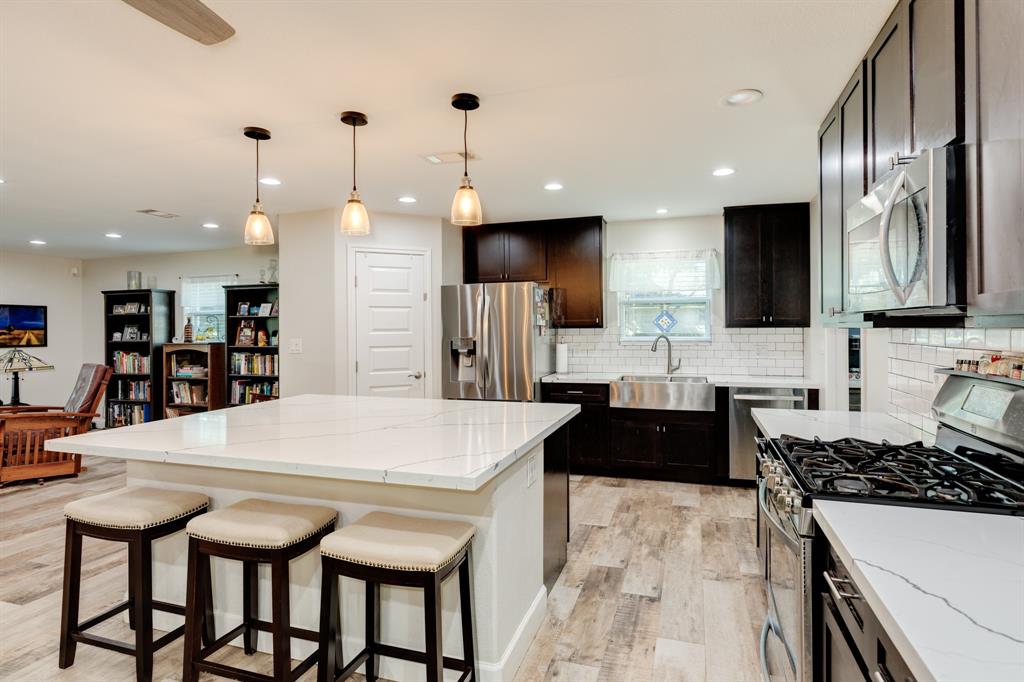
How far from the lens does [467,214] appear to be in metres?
2.41

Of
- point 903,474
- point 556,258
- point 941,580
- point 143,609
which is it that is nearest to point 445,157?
point 556,258

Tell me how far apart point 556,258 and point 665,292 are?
1.10 meters

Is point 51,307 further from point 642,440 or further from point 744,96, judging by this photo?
point 744,96

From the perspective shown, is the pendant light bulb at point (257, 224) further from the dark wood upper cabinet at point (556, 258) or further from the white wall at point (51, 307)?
the white wall at point (51, 307)

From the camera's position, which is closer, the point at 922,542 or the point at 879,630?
the point at 879,630

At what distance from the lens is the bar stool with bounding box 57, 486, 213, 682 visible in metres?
1.92

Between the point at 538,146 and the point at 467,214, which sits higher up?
the point at 538,146

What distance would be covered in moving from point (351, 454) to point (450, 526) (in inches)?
16.2

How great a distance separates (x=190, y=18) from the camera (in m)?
1.69

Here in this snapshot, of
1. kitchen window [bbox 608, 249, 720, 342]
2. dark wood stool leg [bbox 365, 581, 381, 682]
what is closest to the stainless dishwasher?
kitchen window [bbox 608, 249, 720, 342]

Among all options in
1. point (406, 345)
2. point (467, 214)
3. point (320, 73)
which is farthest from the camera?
point (406, 345)

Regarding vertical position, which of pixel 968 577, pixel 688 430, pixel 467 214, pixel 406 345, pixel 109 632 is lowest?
pixel 109 632

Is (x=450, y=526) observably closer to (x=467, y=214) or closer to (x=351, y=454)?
(x=351, y=454)

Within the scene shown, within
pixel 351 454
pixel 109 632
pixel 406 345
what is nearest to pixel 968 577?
pixel 351 454
